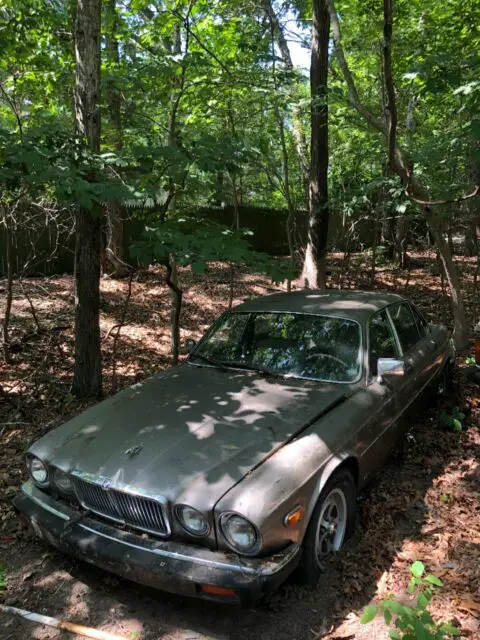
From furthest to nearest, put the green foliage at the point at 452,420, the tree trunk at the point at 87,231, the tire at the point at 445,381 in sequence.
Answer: the tire at the point at 445,381 < the tree trunk at the point at 87,231 < the green foliage at the point at 452,420

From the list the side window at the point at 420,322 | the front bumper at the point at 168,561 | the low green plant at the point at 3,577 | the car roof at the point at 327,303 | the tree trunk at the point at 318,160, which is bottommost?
the low green plant at the point at 3,577

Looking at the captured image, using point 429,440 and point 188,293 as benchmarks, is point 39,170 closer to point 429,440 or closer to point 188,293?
point 429,440

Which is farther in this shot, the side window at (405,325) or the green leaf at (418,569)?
the side window at (405,325)

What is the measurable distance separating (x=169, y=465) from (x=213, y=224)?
8.91 ft

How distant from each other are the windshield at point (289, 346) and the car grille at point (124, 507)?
1.53 m

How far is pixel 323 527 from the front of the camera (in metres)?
2.88

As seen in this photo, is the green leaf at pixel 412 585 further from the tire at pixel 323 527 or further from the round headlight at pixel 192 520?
the round headlight at pixel 192 520

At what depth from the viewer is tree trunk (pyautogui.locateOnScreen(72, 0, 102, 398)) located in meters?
4.87

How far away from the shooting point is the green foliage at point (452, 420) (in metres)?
4.75

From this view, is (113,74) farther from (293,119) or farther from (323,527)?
(323,527)

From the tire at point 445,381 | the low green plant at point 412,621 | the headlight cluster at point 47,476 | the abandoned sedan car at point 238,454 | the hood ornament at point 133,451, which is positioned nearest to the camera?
the low green plant at point 412,621

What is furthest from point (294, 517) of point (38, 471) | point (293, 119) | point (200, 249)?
point (293, 119)

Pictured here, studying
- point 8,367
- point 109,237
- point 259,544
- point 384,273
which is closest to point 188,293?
point 109,237

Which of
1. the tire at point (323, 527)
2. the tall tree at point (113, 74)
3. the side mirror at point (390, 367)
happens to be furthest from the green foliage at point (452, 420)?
the tall tree at point (113, 74)
